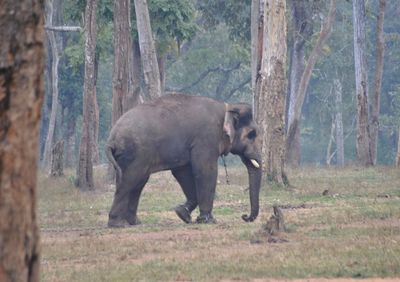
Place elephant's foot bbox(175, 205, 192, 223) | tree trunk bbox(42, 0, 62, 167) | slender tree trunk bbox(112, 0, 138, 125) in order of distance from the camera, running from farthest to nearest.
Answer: tree trunk bbox(42, 0, 62, 167) → slender tree trunk bbox(112, 0, 138, 125) → elephant's foot bbox(175, 205, 192, 223)

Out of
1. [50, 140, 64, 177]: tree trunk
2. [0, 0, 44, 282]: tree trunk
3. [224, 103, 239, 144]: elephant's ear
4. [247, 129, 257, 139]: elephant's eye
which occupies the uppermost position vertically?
[0, 0, 44, 282]: tree trunk

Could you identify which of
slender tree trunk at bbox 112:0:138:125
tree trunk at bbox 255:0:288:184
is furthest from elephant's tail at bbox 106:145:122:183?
slender tree trunk at bbox 112:0:138:125

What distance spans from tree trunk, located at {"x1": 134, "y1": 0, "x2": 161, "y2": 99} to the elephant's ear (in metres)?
10.8

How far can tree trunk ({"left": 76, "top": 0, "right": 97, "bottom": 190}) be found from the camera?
25.4 meters

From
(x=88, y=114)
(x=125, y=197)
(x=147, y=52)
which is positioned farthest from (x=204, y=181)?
(x=147, y=52)

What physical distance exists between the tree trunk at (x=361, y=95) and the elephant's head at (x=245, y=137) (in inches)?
755

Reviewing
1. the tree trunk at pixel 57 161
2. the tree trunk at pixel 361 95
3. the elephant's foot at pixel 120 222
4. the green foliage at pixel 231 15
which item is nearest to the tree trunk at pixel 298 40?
the green foliage at pixel 231 15

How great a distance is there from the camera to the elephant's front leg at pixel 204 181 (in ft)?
54.1

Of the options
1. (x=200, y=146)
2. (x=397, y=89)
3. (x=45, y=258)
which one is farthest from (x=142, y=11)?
(x=397, y=89)

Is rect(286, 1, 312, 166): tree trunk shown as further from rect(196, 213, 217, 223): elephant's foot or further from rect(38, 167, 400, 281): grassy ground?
rect(196, 213, 217, 223): elephant's foot

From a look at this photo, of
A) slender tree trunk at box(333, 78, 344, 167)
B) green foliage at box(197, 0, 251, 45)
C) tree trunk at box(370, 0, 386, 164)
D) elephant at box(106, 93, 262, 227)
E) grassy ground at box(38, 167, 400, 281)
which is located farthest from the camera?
slender tree trunk at box(333, 78, 344, 167)

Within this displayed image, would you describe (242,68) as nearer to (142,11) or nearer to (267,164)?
(142,11)

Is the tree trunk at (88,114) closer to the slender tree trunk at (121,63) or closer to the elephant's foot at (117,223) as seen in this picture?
the slender tree trunk at (121,63)

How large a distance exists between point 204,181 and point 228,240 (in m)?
3.32
